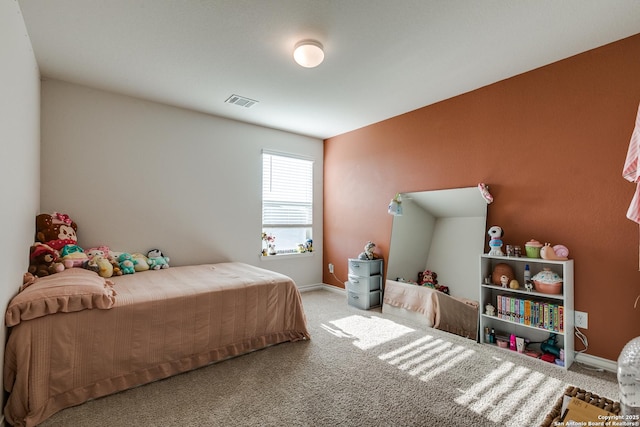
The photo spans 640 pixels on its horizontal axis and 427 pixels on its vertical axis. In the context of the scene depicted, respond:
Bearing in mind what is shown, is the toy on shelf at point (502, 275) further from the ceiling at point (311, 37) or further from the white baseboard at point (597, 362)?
the ceiling at point (311, 37)

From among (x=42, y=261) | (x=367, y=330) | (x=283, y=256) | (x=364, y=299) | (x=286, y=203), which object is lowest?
(x=367, y=330)

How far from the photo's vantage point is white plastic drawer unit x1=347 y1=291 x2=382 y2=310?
3668mm

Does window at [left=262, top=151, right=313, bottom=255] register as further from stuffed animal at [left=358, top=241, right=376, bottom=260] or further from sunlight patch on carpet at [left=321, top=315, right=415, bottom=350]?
sunlight patch on carpet at [left=321, top=315, right=415, bottom=350]

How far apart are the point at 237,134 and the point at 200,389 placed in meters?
3.00

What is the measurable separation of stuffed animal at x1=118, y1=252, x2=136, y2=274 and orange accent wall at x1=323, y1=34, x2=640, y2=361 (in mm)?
3050

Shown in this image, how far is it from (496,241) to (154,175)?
3542 millimetres

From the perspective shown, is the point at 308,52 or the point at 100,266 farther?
the point at 100,266

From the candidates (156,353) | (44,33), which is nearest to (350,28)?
(44,33)

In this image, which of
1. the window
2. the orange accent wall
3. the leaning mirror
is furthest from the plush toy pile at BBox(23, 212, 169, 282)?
the orange accent wall

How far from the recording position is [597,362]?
225cm

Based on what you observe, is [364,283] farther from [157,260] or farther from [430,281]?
[157,260]

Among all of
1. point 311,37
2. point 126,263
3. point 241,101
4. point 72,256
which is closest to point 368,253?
point 241,101

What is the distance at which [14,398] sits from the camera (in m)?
1.62

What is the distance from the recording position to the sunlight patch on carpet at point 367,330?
2719 mm
